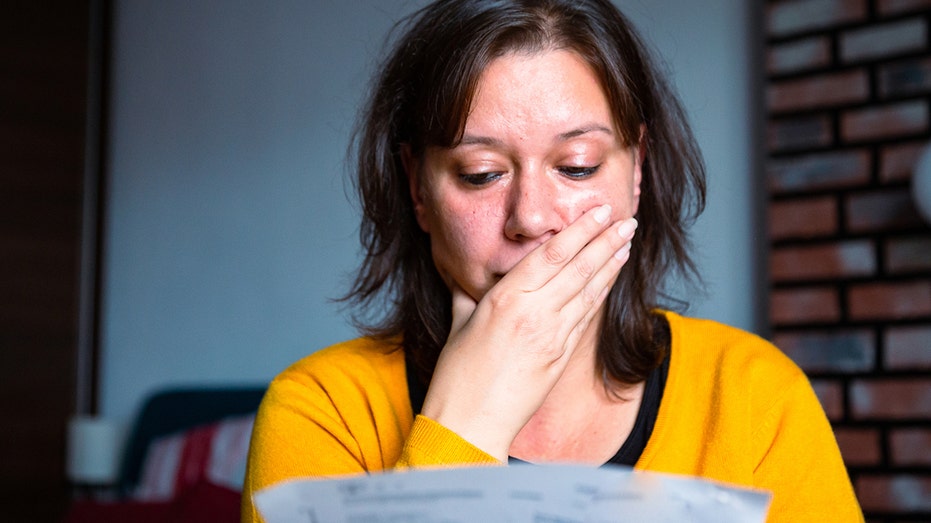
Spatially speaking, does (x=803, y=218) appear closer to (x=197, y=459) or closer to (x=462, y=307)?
(x=462, y=307)

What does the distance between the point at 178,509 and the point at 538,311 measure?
1.45m

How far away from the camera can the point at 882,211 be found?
7.74 ft

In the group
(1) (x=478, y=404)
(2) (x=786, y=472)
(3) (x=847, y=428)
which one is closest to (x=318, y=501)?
(1) (x=478, y=404)

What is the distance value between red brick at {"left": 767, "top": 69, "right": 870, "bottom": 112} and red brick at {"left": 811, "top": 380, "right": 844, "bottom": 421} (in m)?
0.72

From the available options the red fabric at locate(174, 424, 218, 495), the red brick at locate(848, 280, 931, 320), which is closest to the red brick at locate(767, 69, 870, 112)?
the red brick at locate(848, 280, 931, 320)

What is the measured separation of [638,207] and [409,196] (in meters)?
0.33

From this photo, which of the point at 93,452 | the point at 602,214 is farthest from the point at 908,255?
the point at 93,452

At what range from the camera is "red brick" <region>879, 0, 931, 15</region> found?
7.60 feet

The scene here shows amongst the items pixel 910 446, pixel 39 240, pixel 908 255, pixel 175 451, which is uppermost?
pixel 908 255

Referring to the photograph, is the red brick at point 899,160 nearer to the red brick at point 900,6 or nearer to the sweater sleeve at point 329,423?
the red brick at point 900,6

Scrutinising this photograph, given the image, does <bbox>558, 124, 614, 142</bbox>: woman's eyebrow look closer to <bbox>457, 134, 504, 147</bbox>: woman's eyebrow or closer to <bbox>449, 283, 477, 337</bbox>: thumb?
<bbox>457, 134, 504, 147</bbox>: woman's eyebrow

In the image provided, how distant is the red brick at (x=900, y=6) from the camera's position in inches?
91.2

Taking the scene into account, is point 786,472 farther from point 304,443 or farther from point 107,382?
point 107,382

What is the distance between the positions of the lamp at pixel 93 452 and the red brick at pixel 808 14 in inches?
114
